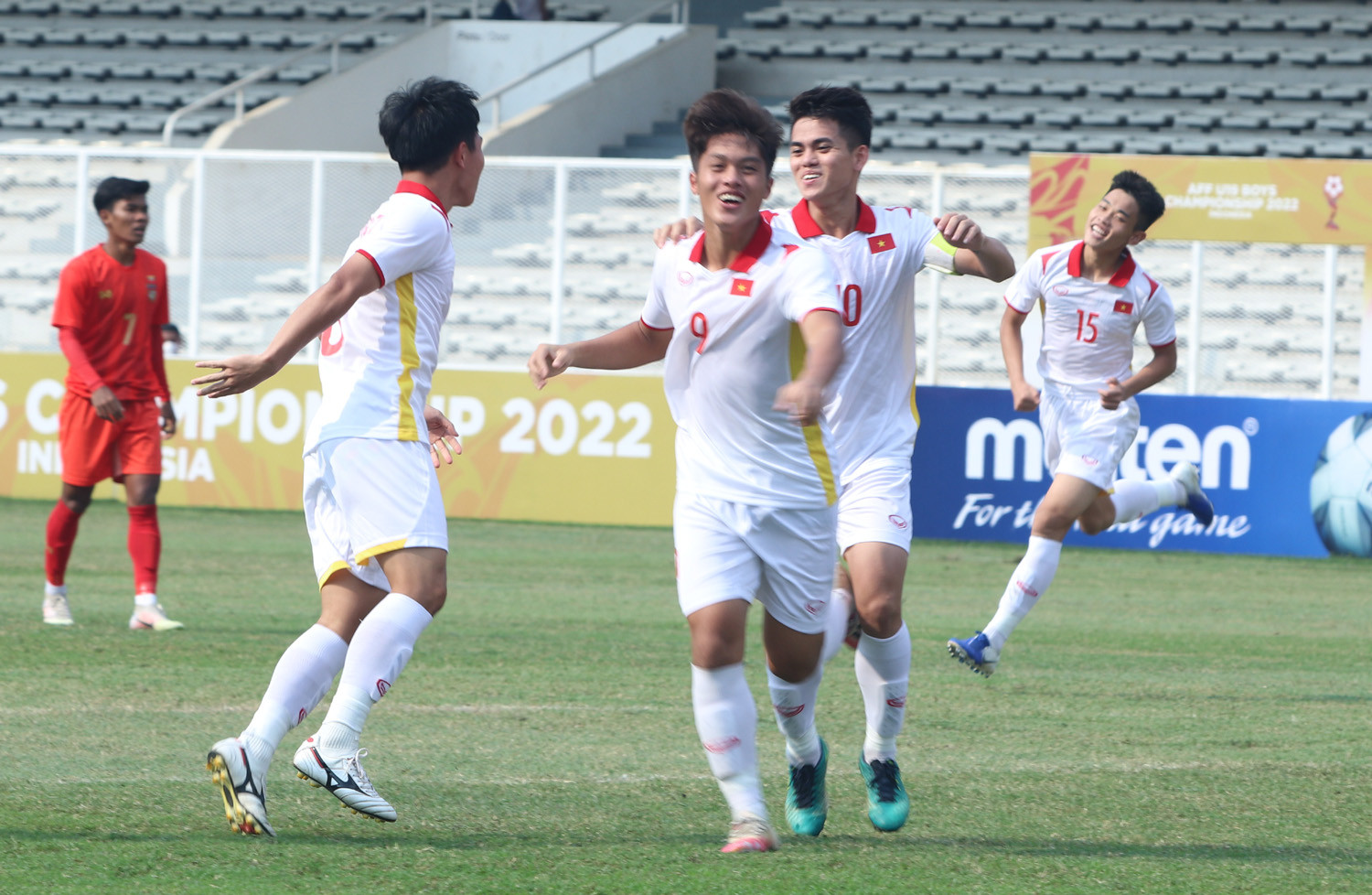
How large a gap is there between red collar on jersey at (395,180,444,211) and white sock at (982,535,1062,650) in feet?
11.0

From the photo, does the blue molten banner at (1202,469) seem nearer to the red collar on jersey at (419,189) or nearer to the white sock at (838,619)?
the white sock at (838,619)

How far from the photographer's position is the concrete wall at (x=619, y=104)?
69.3ft

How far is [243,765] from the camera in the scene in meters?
4.31

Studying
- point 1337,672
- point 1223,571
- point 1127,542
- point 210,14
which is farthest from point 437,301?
point 210,14

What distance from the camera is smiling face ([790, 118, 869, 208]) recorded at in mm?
5062

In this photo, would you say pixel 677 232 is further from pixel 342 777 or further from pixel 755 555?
pixel 342 777

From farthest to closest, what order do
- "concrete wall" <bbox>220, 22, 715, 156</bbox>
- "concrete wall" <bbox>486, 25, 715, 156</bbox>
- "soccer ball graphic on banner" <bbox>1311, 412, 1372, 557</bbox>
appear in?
"concrete wall" <bbox>220, 22, 715, 156</bbox>
"concrete wall" <bbox>486, 25, 715, 156</bbox>
"soccer ball graphic on banner" <bbox>1311, 412, 1372, 557</bbox>

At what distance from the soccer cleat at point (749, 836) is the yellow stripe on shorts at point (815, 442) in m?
0.83

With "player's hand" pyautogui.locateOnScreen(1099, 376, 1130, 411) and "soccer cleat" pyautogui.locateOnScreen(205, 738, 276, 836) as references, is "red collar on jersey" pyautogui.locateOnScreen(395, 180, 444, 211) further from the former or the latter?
"player's hand" pyautogui.locateOnScreen(1099, 376, 1130, 411)

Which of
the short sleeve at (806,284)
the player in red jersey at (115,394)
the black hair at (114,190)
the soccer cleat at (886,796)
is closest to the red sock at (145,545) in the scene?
the player in red jersey at (115,394)

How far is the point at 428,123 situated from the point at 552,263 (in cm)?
1131

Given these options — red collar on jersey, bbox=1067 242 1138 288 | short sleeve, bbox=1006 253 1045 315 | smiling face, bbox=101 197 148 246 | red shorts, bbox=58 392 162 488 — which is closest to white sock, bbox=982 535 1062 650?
short sleeve, bbox=1006 253 1045 315

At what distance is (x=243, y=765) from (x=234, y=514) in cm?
1103

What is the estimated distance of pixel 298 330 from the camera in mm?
4285
